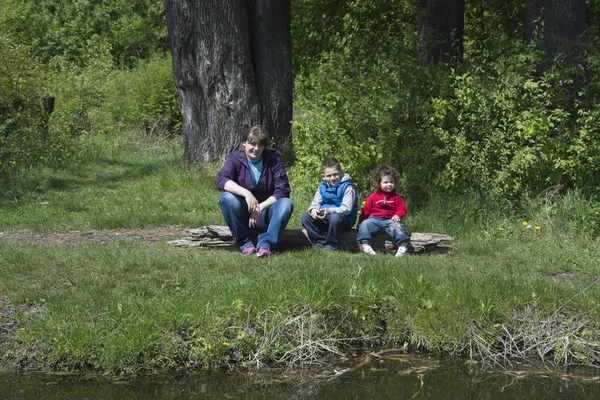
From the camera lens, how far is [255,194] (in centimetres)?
856

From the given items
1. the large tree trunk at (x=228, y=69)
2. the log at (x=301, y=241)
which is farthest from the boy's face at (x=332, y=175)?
the large tree trunk at (x=228, y=69)

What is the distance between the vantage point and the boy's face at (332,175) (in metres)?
8.50

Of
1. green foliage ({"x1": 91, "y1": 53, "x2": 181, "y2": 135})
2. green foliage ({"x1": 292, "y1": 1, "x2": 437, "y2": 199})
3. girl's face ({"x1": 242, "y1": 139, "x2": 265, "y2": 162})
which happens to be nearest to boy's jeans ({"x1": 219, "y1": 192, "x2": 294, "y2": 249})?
girl's face ({"x1": 242, "y1": 139, "x2": 265, "y2": 162})

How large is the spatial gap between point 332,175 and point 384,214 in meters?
0.69

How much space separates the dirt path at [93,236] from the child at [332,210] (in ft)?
5.49

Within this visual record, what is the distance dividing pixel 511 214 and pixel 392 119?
2009 millimetres

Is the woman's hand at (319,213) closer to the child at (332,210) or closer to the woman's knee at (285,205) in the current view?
the child at (332,210)

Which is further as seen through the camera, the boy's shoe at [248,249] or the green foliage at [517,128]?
the green foliage at [517,128]

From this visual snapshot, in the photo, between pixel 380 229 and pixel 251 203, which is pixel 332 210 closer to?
pixel 380 229

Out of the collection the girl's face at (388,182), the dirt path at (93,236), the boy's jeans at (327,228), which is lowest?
the dirt path at (93,236)

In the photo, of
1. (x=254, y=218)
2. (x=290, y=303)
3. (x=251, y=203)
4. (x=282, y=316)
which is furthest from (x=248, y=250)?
(x=282, y=316)

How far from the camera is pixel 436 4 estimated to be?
1400cm

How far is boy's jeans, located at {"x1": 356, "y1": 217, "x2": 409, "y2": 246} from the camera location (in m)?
8.30

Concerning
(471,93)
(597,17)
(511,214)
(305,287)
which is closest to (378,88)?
(471,93)
